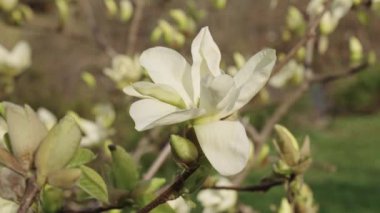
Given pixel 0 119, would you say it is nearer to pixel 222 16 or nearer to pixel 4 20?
pixel 4 20

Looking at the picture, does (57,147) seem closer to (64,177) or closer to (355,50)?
(64,177)

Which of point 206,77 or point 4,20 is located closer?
point 206,77

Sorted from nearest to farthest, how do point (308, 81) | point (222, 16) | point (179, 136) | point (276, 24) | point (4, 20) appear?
point (179, 136)
point (308, 81)
point (4, 20)
point (222, 16)
point (276, 24)

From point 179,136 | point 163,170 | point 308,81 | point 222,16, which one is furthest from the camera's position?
point 222,16

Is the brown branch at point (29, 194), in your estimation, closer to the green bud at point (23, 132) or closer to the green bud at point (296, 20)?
the green bud at point (23, 132)

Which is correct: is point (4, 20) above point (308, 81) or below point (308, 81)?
above

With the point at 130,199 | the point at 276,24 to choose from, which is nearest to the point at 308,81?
the point at 130,199

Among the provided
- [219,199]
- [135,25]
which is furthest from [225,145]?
[135,25]
